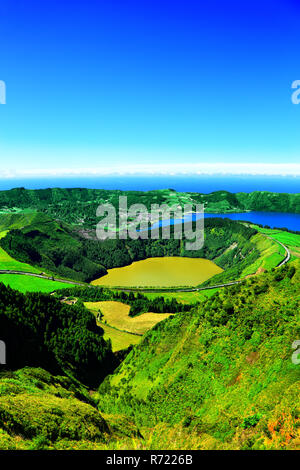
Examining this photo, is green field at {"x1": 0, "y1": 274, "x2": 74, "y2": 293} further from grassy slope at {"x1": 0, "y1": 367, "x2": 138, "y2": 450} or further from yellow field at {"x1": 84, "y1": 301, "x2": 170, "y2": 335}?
grassy slope at {"x1": 0, "y1": 367, "x2": 138, "y2": 450}

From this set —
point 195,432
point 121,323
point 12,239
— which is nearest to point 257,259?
point 121,323

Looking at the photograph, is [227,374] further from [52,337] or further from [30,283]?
[30,283]

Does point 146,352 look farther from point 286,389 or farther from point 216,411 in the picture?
point 286,389

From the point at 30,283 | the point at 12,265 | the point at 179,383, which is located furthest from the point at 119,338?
the point at 12,265

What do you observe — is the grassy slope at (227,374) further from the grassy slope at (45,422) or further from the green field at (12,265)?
the green field at (12,265)

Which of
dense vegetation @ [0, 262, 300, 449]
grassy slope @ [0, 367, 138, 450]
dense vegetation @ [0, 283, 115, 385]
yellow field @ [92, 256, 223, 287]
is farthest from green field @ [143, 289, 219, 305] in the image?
grassy slope @ [0, 367, 138, 450]

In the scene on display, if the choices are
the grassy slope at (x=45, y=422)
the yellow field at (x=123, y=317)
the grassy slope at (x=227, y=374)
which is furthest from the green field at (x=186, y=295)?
the grassy slope at (x=45, y=422)
